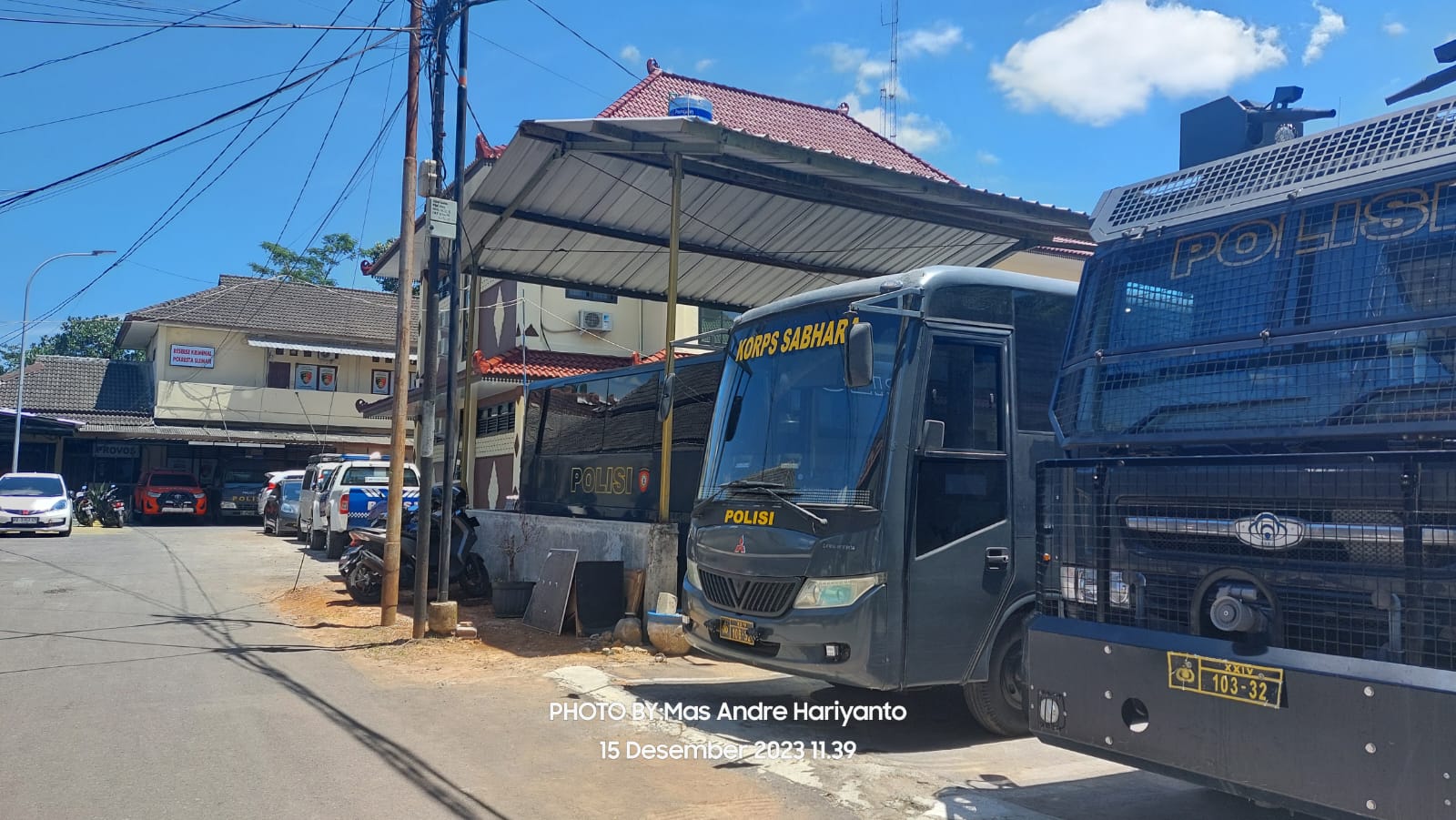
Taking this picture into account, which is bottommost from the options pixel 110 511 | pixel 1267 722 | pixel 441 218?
pixel 110 511

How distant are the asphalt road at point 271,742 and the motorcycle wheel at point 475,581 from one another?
2824 millimetres

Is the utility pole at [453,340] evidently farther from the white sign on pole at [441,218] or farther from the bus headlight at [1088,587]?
the bus headlight at [1088,587]

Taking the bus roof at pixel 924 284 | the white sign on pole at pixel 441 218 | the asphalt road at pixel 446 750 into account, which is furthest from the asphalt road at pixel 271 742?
the white sign on pole at pixel 441 218

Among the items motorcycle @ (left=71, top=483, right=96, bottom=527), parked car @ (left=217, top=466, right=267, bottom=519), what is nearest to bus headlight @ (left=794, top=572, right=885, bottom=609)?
motorcycle @ (left=71, top=483, right=96, bottom=527)

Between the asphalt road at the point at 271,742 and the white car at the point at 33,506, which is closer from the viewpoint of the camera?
the asphalt road at the point at 271,742

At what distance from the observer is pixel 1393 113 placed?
457 centimetres

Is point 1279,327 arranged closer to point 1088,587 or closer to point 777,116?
point 1088,587

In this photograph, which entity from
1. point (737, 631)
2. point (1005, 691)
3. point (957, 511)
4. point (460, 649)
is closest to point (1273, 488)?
point (957, 511)

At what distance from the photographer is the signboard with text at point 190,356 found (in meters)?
37.9

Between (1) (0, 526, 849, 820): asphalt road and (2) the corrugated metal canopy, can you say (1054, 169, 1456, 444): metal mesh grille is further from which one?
(2) the corrugated metal canopy

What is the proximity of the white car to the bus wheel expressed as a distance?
2720cm

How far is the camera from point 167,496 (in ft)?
112

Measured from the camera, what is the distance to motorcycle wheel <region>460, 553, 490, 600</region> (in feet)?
47.6

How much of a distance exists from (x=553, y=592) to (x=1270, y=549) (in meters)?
8.53
